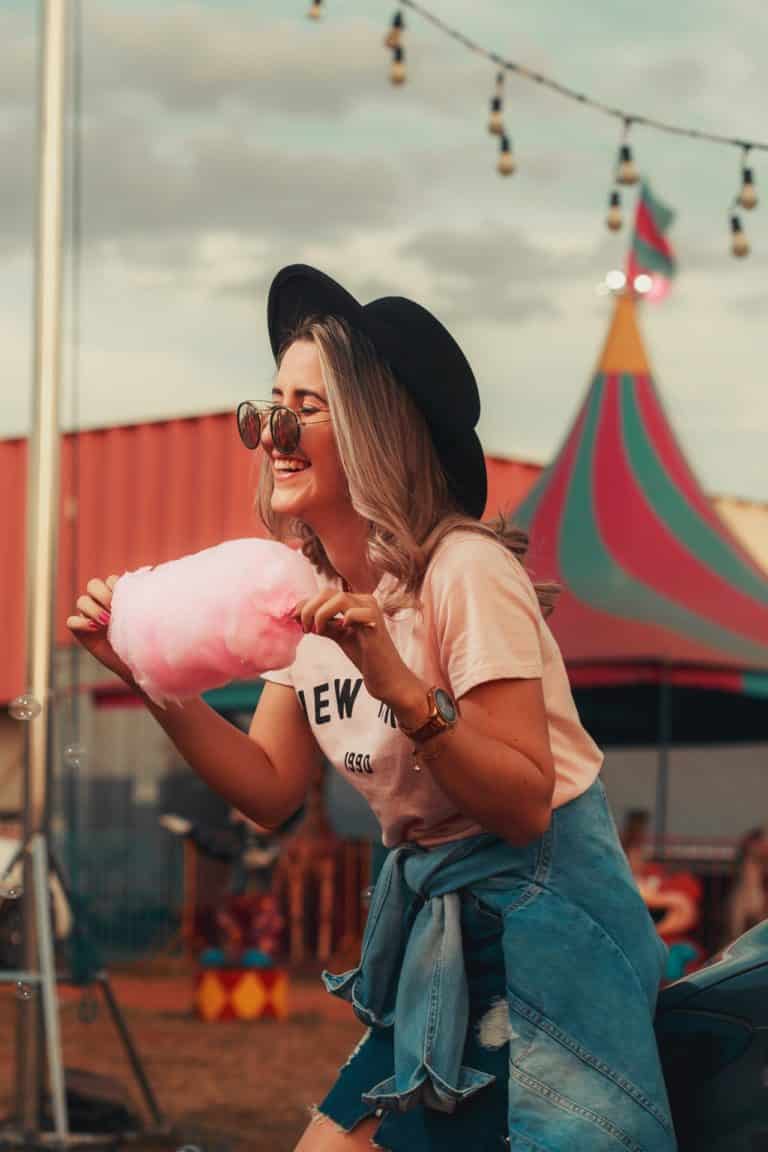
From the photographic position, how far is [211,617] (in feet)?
7.98

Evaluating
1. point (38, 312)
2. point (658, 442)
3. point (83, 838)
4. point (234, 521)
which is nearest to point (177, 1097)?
point (38, 312)

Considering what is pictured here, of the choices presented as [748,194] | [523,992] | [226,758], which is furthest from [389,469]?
[748,194]

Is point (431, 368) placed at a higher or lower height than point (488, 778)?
higher

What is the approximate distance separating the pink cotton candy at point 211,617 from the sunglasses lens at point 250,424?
0.15m

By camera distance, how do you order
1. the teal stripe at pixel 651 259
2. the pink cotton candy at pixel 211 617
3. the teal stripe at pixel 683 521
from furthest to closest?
the teal stripe at pixel 651 259 → the teal stripe at pixel 683 521 → the pink cotton candy at pixel 211 617

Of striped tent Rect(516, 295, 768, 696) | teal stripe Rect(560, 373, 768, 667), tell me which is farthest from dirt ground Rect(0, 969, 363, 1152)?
teal stripe Rect(560, 373, 768, 667)

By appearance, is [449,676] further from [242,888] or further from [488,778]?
[242,888]

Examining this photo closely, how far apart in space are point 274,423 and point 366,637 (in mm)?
452

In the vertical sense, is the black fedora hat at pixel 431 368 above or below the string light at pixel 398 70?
below

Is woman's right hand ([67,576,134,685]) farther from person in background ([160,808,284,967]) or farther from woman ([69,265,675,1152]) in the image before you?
person in background ([160,808,284,967])

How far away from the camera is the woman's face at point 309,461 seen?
2498 millimetres

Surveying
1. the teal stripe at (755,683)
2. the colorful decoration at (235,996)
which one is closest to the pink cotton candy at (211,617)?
the colorful decoration at (235,996)

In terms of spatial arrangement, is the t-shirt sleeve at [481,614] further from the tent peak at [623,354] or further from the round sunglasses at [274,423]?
the tent peak at [623,354]

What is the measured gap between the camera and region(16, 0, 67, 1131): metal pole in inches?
248
